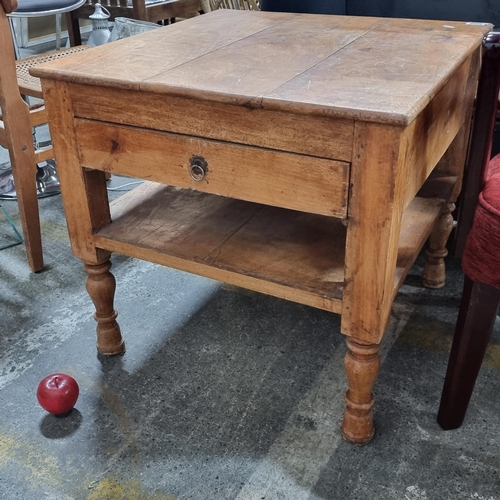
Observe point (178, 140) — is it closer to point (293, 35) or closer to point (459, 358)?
point (293, 35)

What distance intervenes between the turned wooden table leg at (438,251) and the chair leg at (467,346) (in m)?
0.42

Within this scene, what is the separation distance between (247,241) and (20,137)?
0.71 metres

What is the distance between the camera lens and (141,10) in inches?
96.4

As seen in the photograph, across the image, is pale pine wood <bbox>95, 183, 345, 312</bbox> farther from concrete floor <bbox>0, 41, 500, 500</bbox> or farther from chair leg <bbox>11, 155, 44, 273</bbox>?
chair leg <bbox>11, 155, 44, 273</bbox>

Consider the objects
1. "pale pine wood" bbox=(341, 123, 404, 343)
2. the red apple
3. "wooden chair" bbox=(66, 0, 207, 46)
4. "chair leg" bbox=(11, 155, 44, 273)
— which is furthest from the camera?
"wooden chair" bbox=(66, 0, 207, 46)

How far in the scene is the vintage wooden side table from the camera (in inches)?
32.6

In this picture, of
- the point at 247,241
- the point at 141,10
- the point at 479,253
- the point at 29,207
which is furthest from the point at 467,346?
the point at 141,10

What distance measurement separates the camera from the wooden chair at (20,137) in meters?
1.40

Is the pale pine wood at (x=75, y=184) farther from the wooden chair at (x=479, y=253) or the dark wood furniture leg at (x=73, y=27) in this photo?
the dark wood furniture leg at (x=73, y=27)

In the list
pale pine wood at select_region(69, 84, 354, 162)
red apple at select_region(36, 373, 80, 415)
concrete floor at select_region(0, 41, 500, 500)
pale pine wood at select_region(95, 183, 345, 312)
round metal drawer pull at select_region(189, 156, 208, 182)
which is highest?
pale pine wood at select_region(69, 84, 354, 162)

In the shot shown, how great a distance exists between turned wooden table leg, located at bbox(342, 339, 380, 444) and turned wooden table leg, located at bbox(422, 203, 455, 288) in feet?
1.70

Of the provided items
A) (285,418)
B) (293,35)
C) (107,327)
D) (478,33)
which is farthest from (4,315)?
(478,33)

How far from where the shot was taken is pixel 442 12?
161 cm

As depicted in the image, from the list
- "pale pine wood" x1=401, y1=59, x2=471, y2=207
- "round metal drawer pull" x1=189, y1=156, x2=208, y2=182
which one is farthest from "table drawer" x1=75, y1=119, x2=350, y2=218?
"pale pine wood" x1=401, y1=59, x2=471, y2=207
